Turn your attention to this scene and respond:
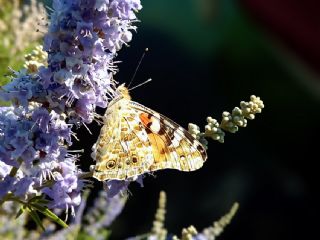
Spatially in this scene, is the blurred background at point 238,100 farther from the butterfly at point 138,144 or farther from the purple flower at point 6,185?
the purple flower at point 6,185

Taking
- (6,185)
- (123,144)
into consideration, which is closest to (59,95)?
(6,185)

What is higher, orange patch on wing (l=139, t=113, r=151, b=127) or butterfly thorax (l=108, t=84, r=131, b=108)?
butterfly thorax (l=108, t=84, r=131, b=108)

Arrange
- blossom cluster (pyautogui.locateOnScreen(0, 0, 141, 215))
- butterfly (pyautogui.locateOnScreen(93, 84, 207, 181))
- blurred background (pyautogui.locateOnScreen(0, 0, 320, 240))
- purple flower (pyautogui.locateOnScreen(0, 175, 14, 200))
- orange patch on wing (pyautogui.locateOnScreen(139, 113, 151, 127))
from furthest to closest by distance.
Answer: blurred background (pyautogui.locateOnScreen(0, 0, 320, 240)), orange patch on wing (pyautogui.locateOnScreen(139, 113, 151, 127)), butterfly (pyautogui.locateOnScreen(93, 84, 207, 181)), purple flower (pyautogui.locateOnScreen(0, 175, 14, 200)), blossom cluster (pyautogui.locateOnScreen(0, 0, 141, 215))

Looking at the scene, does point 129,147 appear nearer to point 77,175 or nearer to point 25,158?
point 77,175

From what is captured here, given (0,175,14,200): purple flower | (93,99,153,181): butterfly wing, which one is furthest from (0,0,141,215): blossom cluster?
(93,99,153,181): butterfly wing

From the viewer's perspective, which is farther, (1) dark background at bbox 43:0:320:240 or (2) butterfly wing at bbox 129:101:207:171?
(1) dark background at bbox 43:0:320:240

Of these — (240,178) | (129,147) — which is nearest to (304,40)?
(240,178)

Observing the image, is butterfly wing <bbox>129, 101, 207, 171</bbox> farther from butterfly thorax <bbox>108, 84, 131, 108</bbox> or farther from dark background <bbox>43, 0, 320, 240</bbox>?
dark background <bbox>43, 0, 320, 240</bbox>
